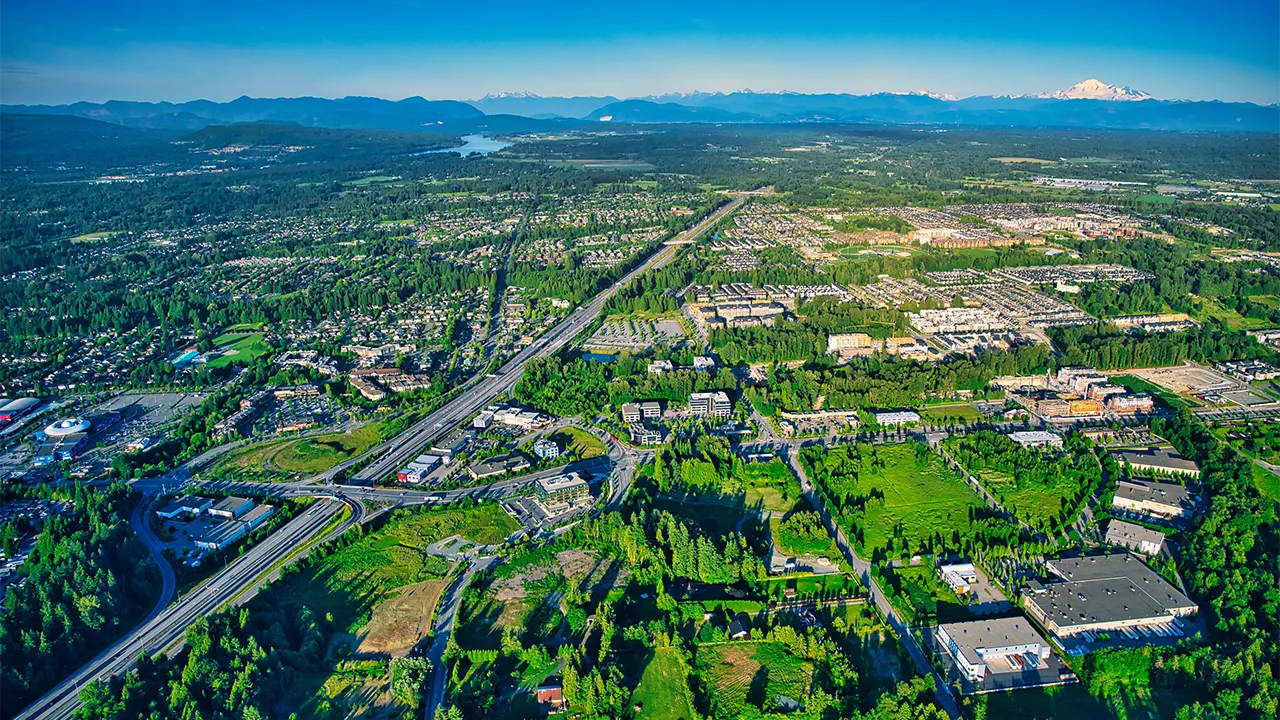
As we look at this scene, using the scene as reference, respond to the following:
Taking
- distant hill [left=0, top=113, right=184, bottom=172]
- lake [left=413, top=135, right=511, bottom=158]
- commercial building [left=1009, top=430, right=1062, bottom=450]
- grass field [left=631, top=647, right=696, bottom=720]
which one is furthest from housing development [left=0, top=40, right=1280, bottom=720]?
lake [left=413, top=135, right=511, bottom=158]

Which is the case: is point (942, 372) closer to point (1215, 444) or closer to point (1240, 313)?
point (1215, 444)

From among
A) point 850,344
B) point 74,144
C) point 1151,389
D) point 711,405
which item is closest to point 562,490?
point 711,405

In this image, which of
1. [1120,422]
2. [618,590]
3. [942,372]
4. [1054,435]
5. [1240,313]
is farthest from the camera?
[1240,313]

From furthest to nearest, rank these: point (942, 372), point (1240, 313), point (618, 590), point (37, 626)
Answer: point (1240, 313) → point (942, 372) → point (618, 590) → point (37, 626)

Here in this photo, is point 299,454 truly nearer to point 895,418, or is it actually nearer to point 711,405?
point 711,405

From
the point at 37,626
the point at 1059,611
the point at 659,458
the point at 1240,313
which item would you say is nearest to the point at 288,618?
the point at 37,626

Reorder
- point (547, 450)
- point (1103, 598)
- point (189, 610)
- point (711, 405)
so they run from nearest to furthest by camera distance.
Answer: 1. point (1103, 598)
2. point (189, 610)
3. point (547, 450)
4. point (711, 405)

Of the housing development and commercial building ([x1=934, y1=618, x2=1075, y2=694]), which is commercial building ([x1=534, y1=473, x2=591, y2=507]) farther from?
commercial building ([x1=934, y1=618, x2=1075, y2=694])
